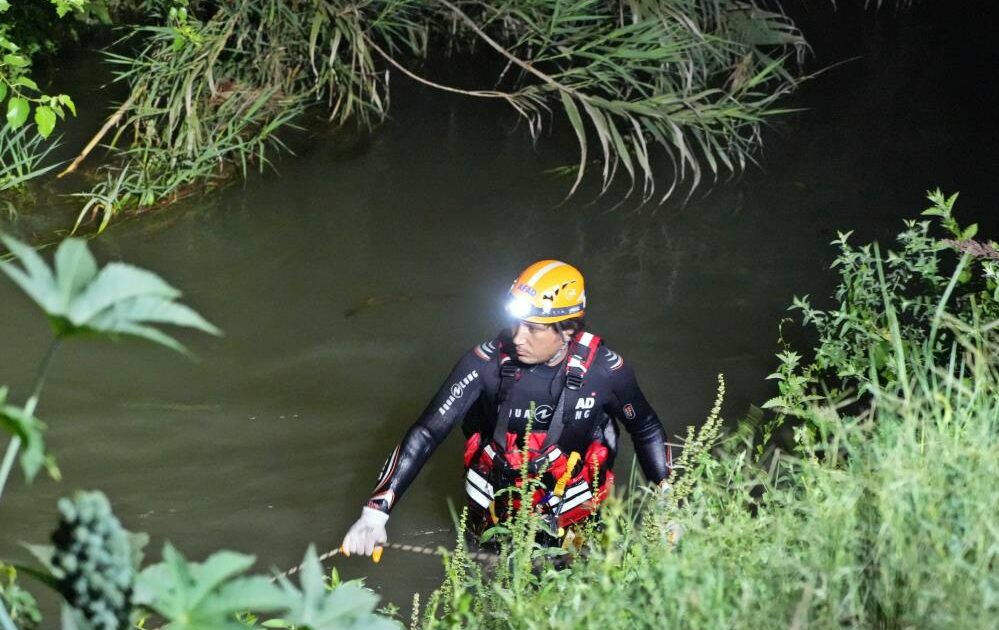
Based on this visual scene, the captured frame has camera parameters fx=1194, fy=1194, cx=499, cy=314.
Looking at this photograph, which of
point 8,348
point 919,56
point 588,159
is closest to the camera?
point 8,348

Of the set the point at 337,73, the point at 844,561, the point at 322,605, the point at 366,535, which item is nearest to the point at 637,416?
the point at 366,535

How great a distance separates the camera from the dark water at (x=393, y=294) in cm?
631

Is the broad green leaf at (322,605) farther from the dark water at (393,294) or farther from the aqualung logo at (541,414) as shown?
the dark water at (393,294)

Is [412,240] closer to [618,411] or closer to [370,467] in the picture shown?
[370,467]

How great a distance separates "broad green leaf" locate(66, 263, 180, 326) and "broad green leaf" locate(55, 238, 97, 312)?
0.04 feet

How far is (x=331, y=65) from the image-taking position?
28.5 ft

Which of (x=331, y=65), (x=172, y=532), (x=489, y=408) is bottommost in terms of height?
(x=172, y=532)

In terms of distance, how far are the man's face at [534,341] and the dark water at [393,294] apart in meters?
1.52

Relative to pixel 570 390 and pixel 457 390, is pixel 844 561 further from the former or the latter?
pixel 457 390

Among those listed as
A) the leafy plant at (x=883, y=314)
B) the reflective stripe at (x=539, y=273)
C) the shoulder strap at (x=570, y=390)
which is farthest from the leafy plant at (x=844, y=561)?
the reflective stripe at (x=539, y=273)

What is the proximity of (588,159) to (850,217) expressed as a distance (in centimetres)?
221

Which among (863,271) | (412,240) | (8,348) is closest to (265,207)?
(412,240)

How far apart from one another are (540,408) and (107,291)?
10.8 ft

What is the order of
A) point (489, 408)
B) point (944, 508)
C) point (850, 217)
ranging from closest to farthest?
point (944, 508), point (489, 408), point (850, 217)
